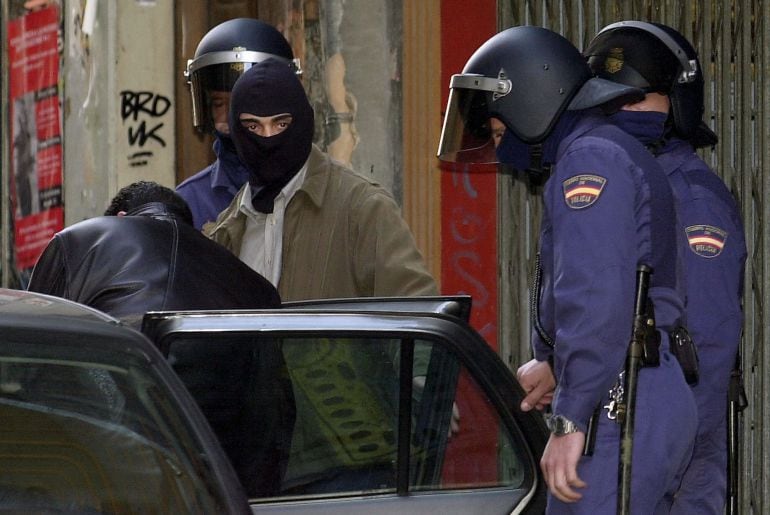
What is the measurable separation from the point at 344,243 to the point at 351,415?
115 cm

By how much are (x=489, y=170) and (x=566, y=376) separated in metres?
3.76

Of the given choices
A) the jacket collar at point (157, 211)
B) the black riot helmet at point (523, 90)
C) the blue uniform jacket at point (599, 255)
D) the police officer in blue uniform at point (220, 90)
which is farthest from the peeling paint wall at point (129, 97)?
the blue uniform jacket at point (599, 255)

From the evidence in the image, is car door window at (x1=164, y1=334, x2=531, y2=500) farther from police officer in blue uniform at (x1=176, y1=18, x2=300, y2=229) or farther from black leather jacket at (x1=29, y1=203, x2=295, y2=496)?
police officer in blue uniform at (x1=176, y1=18, x2=300, y2=229)

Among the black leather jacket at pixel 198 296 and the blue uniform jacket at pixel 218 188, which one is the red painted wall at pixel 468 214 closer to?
the blue uniform jacket at pixel 218 188

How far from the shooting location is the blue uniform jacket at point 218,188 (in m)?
5.03

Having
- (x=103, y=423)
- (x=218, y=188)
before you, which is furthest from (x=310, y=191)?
(x=103, y=423)

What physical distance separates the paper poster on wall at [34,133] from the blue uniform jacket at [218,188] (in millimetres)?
2994

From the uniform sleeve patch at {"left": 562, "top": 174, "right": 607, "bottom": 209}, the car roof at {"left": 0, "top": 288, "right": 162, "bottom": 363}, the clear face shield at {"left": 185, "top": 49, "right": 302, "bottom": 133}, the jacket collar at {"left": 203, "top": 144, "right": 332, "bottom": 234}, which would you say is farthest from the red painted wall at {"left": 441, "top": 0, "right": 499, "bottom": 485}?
the car roof at {"left": 0, "top": 288, "right": 162, "bottom": 363}

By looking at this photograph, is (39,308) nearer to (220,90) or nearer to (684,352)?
(684,352)

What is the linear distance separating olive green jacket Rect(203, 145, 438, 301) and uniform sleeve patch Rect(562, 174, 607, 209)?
2.83 ft

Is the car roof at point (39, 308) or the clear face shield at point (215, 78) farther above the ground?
the clear face shield at point (215, 78)

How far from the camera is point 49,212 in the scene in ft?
26.4

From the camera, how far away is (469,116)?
370 cm

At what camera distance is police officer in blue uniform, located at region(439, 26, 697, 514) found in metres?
3.03
